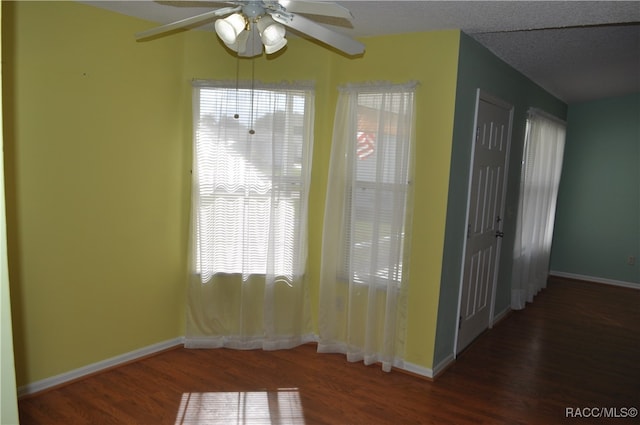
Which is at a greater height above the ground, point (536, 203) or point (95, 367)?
point (536, 203)

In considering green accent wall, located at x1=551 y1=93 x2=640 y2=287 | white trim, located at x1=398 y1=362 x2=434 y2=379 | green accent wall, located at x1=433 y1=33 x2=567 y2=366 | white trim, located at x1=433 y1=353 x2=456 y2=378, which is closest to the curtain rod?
green accent wall, located at x1=433 y1=33 x2=567 y2=366

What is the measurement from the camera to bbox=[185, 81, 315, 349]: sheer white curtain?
3.42 metres

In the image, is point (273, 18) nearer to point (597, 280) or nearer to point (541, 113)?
point (541, 113)

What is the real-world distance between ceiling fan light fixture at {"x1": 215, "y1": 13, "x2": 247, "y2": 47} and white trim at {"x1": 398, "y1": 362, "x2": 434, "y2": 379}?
2568 millimetres

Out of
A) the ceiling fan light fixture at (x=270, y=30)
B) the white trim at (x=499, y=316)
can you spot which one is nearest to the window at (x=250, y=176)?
the ceiling fan light fixture at (x=270, y=30)

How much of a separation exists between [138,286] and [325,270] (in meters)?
1.42

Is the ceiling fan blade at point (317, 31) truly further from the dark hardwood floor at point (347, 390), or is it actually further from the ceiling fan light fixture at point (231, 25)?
the dark hardwood floor at point (347, 390)

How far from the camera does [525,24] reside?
2775 mm

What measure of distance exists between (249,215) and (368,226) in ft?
3.04

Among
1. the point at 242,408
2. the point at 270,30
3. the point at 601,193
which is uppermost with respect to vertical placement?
the point at 270,30

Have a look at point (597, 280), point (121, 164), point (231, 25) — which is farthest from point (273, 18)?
point (597, 280)

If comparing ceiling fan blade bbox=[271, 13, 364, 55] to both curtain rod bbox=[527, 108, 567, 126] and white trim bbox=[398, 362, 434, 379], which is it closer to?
white trim bbox=[398, 362, 434, 379]

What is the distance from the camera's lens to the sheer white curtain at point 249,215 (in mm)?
3416

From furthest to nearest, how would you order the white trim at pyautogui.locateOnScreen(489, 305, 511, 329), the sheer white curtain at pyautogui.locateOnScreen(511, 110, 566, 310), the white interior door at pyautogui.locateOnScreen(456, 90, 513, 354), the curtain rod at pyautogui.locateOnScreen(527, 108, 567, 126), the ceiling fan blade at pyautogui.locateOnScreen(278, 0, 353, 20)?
the sheer white curtain at pyautogui.locateOnScreen(511, 110, 566, 310)
the curtain rod at pyautogui.locateOnScreen(527, 108, 567, 126)
the white trim at pyautogui.locateOnScreen(489, 305, 511, 329)
the white interior door at pyautogui.locateOnScreen(456, 90, 513, 354)
the ceiling fan blade at pyautogui.locateOnScreen(278, 0, 353, 20)
